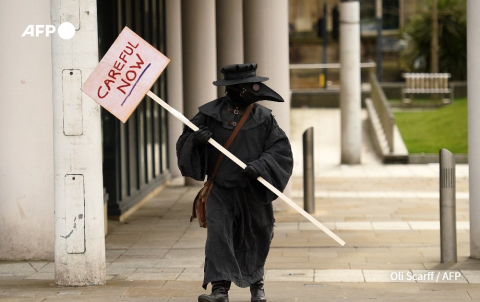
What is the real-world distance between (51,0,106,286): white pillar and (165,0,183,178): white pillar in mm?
8843

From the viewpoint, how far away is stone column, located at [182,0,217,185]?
51.4 feet

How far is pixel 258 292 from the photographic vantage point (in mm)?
7055

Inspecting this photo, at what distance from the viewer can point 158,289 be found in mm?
7715

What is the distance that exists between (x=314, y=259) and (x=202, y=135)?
9.76 ft

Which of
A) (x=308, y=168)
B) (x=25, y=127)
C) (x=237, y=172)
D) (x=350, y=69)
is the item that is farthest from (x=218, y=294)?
(x=350, y=69)

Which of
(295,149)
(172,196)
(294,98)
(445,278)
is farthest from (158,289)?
(294,98)

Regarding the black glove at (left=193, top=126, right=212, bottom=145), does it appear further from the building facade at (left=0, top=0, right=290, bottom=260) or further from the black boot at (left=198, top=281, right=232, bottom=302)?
the building facade at (left=0, top=0, right=290, bottom=260)

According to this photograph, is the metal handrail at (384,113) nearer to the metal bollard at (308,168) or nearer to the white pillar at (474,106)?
the metal bollard at (308,168)

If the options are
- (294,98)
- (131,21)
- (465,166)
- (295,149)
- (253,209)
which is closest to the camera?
(253,209)

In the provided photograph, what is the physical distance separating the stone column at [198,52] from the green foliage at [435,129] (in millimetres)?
7067

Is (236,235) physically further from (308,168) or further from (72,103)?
(308,168)

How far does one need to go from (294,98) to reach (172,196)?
52.0 feet

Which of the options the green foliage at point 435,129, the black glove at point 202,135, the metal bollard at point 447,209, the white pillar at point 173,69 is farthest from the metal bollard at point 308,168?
the green foliage at point 435,129

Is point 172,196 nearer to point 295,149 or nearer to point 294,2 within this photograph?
point 295,149
